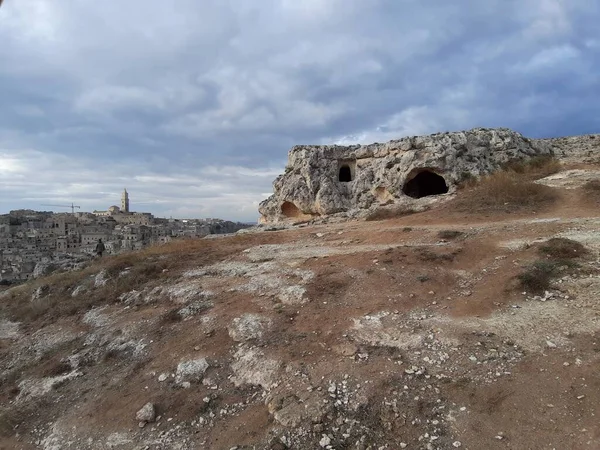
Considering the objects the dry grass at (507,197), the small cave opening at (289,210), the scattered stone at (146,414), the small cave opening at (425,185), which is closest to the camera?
the scattered stone at (146,414)

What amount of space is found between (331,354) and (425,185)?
20190mm

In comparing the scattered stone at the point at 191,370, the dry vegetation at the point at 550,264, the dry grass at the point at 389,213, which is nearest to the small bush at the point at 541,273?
the dry vegetation at the point at 550,264

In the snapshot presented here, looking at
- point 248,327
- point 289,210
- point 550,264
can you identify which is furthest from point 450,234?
point 289,210

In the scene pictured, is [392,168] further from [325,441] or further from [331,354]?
[325,441]

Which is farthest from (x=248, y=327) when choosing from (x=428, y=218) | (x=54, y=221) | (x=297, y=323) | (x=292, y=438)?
(x=54, y=221)

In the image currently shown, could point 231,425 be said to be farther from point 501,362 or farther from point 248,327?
point 501,362

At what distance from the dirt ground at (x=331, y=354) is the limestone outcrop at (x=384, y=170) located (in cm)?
919

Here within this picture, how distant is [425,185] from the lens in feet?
82.8

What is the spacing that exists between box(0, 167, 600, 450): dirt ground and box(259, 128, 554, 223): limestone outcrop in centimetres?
919

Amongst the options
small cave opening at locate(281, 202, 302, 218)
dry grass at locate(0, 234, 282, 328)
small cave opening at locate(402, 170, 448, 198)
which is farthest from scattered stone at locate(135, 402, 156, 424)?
small cave opening at locate(402, 170, 448, 198)

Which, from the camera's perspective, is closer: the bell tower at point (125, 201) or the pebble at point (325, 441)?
the pebble at point (325, 441)

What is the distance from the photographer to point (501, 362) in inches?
239

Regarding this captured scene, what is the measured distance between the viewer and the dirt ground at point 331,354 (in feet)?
17.4

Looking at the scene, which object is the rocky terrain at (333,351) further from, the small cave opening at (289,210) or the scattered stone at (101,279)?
the small cave opening at (289,210)
